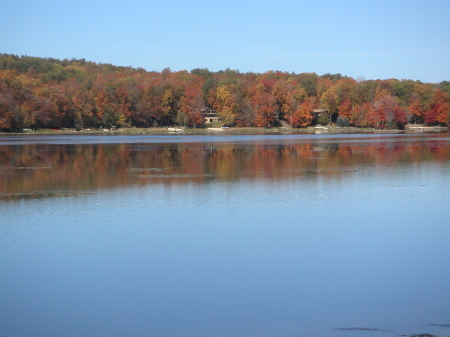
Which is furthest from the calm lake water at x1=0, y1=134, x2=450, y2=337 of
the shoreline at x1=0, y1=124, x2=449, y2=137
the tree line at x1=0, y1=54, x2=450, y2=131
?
the tree line at x1=0, y1=54, x2=450, y2=131

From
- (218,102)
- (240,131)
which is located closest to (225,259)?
(240,131)

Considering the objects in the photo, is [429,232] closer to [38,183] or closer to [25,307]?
[25,307]

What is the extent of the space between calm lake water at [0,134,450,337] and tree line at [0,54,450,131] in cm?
6488

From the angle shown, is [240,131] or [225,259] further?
[240,131]

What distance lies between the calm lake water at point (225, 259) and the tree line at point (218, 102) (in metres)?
64.9

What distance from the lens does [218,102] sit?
99.8 meters

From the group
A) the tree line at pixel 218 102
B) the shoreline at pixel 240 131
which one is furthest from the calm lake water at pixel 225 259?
the tree line at pixel 218 102

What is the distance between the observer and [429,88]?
9625cm

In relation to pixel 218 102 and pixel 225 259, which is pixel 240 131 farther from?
pixel 225 259

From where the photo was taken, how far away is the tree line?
3246 inches

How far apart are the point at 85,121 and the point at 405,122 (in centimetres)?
4949

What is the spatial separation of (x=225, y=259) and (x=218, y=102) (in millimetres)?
90655

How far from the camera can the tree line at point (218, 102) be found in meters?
82.4

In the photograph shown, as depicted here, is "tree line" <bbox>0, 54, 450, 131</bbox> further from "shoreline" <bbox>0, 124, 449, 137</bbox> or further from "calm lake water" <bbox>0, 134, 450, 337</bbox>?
"calm lake water" <bbox>0, 134, 450, 337</bbox>
